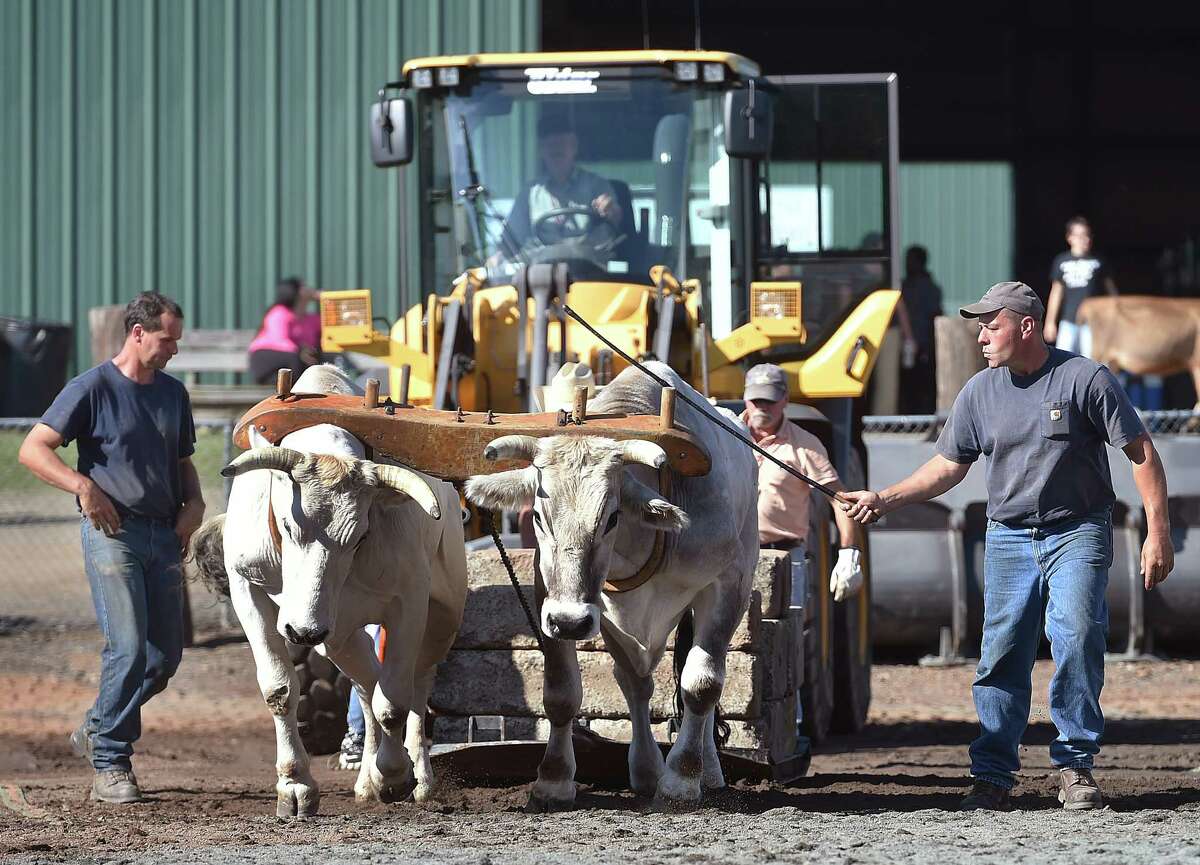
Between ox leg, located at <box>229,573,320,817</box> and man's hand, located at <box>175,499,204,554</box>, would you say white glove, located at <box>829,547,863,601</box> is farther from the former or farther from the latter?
man's hand, located at <box>175,499,204,554</box>

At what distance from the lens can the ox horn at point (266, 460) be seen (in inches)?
256

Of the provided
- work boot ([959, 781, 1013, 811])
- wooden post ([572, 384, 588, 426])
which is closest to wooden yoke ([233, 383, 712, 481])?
wooden post ([572, 384, 588, 426])

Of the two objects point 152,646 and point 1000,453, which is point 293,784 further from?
point 1000,453

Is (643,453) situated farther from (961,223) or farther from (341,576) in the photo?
(961,223)

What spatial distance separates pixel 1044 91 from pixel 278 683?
23.9 m

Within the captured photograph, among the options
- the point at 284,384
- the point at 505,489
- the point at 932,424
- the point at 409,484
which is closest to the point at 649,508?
the point at 505,489

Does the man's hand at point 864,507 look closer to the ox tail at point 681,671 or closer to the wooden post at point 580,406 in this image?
the ox tail at point 681,671

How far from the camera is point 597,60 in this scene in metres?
9.82

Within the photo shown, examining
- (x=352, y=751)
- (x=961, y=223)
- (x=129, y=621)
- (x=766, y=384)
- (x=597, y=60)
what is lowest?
(x=352, y=751)

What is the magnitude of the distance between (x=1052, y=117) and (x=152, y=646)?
2351cm

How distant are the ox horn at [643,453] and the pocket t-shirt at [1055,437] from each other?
1.30 meters

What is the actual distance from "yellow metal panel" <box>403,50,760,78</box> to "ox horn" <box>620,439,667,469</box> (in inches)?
152

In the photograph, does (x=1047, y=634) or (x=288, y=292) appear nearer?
(x=1047, y=634)

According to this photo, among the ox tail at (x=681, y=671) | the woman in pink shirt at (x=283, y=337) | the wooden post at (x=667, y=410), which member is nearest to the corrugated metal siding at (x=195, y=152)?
the woman in pink shirt at (x=283, y=337)
